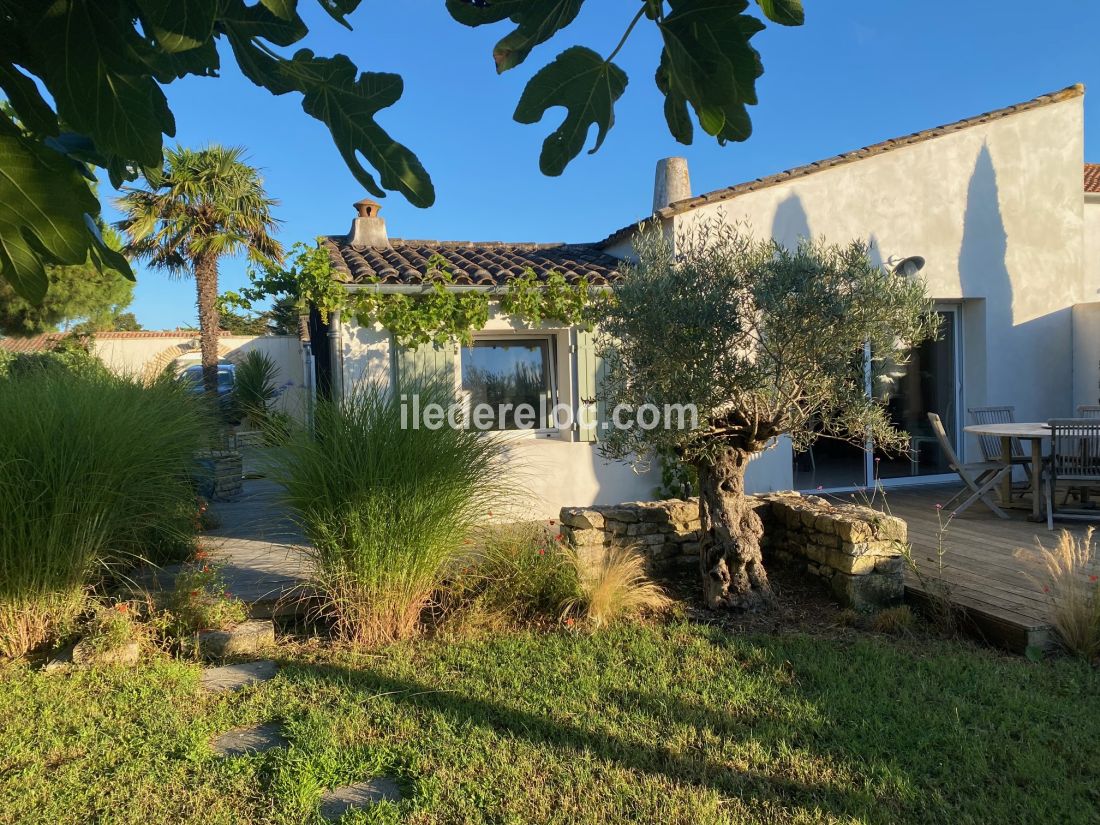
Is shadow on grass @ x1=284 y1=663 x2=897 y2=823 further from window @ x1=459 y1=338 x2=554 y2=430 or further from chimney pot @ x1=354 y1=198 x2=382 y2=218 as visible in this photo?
chimney pot @ x1=354 y1=198 x2=382 y2=218

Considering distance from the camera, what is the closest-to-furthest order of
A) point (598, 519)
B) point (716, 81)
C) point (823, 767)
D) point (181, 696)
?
point (716, 81) < point (823, 767) < point (181, 696) < point (598, 519)

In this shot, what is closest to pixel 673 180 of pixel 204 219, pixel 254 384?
pixel 204 219

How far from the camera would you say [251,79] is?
4.39ft

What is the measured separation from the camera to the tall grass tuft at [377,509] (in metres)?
4.49

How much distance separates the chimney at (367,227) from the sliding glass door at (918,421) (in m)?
6.75

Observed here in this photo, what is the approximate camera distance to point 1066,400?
9719 millimetres

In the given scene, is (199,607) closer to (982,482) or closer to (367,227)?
(367,227)

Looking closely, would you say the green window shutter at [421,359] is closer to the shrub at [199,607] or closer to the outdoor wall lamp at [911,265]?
the shrub at [199,607]

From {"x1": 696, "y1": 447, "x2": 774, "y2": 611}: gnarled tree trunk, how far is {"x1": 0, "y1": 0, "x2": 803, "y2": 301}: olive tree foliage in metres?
3.95

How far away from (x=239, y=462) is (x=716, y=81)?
10.9m

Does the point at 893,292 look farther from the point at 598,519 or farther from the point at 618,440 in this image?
the point at 598,519

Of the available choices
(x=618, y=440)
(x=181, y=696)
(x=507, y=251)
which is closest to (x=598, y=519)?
(x=618, y=440)

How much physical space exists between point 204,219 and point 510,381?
867 centimetres

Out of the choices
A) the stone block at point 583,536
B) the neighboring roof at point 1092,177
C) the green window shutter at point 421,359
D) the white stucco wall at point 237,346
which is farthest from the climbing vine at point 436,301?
the white stucco wall at point 237,346
